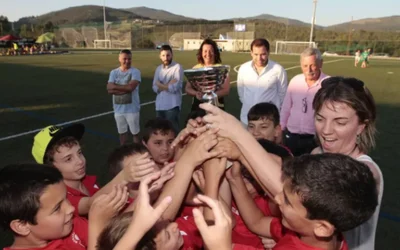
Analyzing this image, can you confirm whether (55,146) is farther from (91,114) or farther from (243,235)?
(91,114)

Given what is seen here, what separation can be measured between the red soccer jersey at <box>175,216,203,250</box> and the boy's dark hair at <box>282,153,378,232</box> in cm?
86

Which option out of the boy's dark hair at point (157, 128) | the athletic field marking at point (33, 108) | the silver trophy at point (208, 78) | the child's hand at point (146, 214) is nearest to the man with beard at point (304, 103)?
the boy's dark hair at point (157, 128)

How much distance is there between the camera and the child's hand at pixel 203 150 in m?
1.75

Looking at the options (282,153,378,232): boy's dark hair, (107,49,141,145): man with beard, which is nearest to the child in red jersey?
(282,153,378,232): boy's dark hair

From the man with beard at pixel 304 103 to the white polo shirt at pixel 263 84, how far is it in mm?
368

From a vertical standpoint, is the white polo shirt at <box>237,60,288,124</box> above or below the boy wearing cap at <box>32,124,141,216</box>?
above

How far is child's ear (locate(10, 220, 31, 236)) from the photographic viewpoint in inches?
74.4

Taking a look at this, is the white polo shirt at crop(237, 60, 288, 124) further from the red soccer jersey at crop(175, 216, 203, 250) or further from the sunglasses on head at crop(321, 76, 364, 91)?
the red soccer jersey at crop(175, 216, 203, 250)

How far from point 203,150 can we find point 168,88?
14.2ft

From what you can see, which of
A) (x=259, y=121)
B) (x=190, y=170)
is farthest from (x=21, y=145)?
(x=190, y=170)

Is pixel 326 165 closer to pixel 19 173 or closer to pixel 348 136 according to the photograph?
pixel 348 136

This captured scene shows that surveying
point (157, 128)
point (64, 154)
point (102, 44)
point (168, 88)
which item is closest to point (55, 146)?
point (64, 154)

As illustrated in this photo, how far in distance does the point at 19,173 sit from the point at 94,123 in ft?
23.9

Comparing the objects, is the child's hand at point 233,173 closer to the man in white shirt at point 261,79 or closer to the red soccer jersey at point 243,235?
the red soccer jersey at point 243,235
